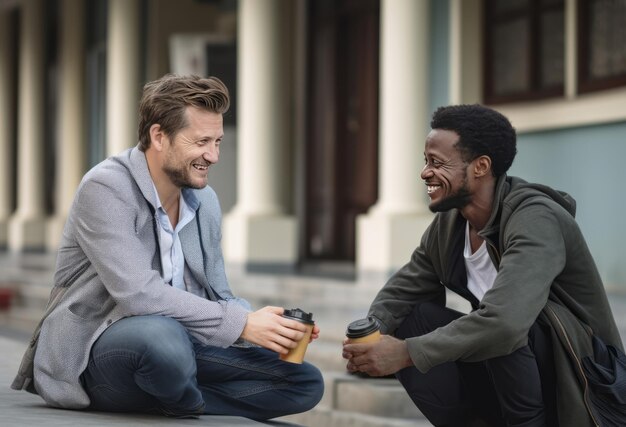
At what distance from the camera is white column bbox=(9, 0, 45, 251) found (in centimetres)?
2166

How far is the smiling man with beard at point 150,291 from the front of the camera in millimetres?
4285

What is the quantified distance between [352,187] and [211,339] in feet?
31.7

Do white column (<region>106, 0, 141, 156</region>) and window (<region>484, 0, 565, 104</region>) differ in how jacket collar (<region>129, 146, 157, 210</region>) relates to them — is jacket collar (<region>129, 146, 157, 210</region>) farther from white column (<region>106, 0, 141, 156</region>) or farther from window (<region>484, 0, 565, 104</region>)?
white column (<region>106, 0, 141, 156</region>)

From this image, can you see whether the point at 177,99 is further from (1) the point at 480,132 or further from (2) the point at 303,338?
(1) the point at 480,132

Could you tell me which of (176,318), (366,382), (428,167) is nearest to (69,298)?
(176,318)

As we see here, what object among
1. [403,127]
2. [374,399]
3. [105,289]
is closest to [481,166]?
[105,289]

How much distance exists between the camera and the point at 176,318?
4.35 m

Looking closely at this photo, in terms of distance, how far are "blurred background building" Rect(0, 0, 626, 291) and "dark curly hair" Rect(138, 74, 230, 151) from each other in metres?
5.96

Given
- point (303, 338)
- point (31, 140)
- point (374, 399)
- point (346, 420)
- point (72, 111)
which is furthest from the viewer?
point (31, 140)

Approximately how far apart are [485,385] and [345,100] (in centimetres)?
968

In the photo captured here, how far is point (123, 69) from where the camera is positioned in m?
17.5

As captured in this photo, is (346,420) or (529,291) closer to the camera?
(529,291)

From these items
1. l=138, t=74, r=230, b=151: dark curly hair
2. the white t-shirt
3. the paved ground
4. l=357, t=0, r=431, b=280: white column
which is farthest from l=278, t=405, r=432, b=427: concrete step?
l=357, t=0, r=431, b=280: white column

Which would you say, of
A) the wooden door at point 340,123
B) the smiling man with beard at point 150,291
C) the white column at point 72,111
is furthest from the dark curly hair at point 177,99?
the white column at point 72,111
